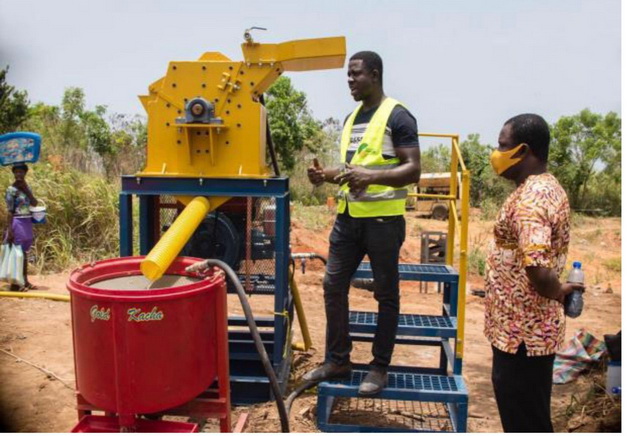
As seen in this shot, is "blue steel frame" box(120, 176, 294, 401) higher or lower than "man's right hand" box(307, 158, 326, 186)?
lower

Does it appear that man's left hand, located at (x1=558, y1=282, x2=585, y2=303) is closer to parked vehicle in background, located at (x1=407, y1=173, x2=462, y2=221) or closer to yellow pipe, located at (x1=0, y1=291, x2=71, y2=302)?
yellow pipe, located at (x1=0, y1=291, x2=71, y2=302)

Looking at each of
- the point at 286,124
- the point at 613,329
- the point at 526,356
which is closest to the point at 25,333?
the point at 526,356

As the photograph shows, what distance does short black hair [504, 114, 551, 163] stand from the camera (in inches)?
97.9

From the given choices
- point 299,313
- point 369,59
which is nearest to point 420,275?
point 299,313

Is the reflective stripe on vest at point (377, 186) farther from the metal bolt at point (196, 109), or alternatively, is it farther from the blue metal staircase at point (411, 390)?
the metal bolt at point (196, 109)

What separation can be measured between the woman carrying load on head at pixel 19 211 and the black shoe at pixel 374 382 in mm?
5336

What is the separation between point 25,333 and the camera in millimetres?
5340

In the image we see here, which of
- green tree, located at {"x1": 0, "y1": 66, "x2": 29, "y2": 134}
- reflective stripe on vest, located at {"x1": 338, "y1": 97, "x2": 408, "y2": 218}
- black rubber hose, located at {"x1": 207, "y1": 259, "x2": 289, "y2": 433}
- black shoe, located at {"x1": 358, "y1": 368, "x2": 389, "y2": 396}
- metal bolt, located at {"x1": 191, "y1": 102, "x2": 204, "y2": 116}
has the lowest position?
black shoe, located at {"x1": 358, "y1": 368, "x2": 389, "y2": 396}

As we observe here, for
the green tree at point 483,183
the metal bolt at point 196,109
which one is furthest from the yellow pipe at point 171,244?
the green tree at point 483,183

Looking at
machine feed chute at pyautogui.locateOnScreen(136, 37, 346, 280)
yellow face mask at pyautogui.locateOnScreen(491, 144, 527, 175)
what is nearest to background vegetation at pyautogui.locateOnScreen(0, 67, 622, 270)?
machine feed chute at pyautogui.locateOnScreen(136, 37, 346, 280)

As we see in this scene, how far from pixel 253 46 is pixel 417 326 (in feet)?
7.65

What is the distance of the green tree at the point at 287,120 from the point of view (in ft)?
63.1

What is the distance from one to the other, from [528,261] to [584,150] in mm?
25204

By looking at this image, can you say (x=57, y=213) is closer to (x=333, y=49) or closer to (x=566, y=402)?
(x=333, y=49)
